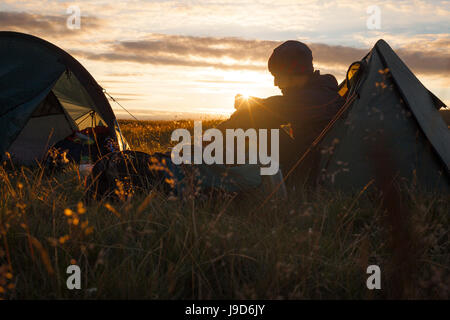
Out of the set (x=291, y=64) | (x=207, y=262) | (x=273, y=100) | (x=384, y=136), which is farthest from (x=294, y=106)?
(x=207, y=262)

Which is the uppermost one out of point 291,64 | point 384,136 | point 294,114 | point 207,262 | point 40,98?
point 291,64

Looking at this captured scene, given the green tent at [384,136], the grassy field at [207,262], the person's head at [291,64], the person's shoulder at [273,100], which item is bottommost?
the grassy field at [207,262]

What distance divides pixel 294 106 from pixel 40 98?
3.72m

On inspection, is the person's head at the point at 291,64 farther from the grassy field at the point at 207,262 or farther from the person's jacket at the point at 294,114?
the grassy field at the point at 207,262

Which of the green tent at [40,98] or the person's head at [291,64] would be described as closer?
the person's head at [291,64]

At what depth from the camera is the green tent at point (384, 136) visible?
3.64 metres

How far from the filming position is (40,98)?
5.73 meters

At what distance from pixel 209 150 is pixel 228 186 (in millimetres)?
430

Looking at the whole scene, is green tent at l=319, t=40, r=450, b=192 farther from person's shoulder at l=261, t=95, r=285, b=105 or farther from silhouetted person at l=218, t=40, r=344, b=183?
person's shoulder at l=261, t=95, r=285, b=105

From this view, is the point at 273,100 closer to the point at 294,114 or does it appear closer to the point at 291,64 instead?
the point at 294,114

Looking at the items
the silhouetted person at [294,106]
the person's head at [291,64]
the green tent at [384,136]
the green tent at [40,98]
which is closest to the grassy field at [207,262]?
the green tent at [384,136]

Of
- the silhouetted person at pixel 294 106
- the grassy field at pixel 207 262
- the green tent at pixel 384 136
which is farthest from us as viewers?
the silhouetted person at pixel 294 106

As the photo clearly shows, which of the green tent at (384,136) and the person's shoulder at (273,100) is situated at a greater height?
the person's shoulder at (273,100)

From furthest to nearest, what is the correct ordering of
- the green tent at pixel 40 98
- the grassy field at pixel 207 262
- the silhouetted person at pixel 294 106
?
the green tent at pixel 40 98 < the silhouetted person at pixel 294 106 < the grassy field at pixel 207 262
